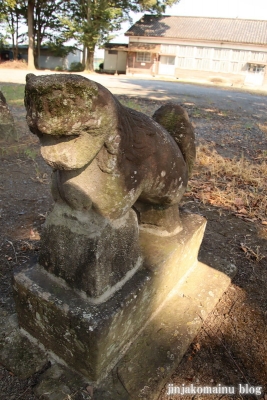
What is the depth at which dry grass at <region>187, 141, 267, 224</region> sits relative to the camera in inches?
132

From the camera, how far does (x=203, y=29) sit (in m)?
25.4

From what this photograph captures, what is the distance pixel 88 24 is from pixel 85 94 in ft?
74.5

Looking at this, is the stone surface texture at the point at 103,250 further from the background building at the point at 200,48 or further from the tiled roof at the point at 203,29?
the tiled roof at the point at 203,29

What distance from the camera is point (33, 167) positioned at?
414cm

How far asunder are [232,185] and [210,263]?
1781 mm

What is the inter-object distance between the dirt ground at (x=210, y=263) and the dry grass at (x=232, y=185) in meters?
0.14

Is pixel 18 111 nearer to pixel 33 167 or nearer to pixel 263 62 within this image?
pixel 33 167

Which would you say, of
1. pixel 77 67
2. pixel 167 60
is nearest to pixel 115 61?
pixel 77 67

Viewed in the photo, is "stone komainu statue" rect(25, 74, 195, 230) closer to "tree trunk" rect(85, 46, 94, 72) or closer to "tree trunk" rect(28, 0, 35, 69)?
"tree trunk" rect(85, 46, 94, 72)

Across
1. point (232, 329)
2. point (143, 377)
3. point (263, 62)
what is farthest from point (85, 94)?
point (263, 62)

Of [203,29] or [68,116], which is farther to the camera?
[203,29]

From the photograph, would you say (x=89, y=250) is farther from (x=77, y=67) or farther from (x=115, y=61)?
(x=115, y=61)

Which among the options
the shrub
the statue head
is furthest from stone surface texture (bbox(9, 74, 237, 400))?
the shrub

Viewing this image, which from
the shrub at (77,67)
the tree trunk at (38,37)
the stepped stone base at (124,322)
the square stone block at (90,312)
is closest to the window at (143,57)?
the shrub at (77,67)
